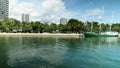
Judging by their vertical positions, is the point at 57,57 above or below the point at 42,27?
below

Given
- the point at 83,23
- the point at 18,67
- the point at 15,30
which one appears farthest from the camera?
the point at 83,23

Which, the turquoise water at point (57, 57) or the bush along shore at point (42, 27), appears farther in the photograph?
the bush along shore at point (42, 27)

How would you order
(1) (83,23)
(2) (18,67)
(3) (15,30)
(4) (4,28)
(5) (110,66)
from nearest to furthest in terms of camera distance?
(2) (18,67) < (5) (110,66) < (4) (4,28) < (3) (15,30) < (1) (83,23)

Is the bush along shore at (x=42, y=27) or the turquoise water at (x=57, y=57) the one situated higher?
the bush along shore at (x=42, y=27)

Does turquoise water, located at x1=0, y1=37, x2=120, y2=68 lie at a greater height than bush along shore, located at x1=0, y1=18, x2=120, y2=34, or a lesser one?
lesser

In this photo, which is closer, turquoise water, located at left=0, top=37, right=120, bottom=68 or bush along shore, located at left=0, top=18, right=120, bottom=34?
turquoise water, located at left=0, top=37, right=120, bottom=68

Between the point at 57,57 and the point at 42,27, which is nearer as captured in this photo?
the point at 57,57

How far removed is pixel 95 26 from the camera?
185250 mm

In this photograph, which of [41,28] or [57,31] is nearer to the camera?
[41,28]

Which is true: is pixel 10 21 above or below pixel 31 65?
above

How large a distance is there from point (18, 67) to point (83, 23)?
159166mm

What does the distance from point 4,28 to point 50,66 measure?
132 meters

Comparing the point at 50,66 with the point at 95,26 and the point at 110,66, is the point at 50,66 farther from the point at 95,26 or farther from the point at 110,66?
the point at 95,26

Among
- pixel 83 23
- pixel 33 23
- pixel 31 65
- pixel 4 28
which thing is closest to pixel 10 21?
pixel 4 28
